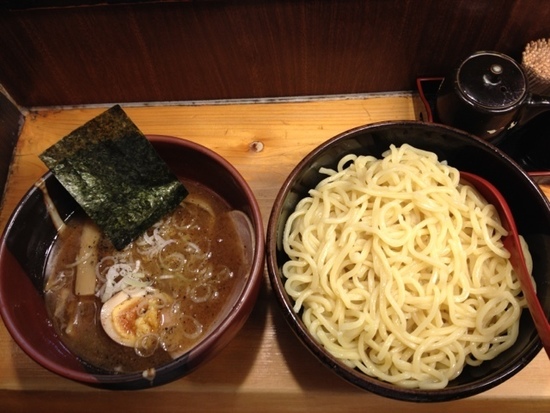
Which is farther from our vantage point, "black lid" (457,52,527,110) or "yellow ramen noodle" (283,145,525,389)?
"black lid" (457,52,527,110)

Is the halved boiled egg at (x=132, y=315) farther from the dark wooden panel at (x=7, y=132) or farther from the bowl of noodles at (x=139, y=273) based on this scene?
the dark wooden panel at (x=7, y=132)

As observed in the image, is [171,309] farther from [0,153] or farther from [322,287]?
[0,153]

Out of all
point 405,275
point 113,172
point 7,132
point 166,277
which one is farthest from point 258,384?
point 7,132

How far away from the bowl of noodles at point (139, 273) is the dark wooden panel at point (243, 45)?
0.39 metres

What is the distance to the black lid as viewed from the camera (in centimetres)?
151

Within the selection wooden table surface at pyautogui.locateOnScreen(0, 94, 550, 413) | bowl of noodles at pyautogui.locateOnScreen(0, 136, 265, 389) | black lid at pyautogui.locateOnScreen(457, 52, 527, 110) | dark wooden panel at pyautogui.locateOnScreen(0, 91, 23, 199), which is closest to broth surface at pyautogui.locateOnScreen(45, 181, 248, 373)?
bowl of noodles at pyautogui.locateOnScreen(0, 136, 265, 389)

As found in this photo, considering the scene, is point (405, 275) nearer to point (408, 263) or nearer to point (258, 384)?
point (408, 263)

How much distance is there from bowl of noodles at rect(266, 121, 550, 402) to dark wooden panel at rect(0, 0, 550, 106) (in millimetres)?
360

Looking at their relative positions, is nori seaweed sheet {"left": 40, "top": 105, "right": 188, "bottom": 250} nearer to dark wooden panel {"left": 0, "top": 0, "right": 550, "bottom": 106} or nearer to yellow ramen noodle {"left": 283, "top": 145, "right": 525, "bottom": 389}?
dark wooden panel {"left": 0, "top": 0, "right": 550, "bottom": 106}

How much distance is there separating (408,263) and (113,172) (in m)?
0.86

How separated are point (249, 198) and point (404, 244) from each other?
430 mm

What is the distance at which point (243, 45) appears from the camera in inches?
66.2

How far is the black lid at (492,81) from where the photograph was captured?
4.94ft

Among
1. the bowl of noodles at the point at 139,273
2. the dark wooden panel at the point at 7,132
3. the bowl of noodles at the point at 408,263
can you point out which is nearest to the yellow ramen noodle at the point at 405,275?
the bowl of noodles at the point at 408,263
